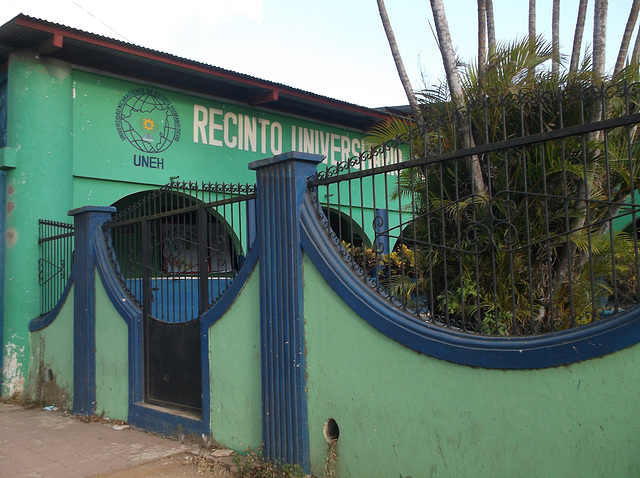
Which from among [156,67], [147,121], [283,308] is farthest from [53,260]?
[283,308]

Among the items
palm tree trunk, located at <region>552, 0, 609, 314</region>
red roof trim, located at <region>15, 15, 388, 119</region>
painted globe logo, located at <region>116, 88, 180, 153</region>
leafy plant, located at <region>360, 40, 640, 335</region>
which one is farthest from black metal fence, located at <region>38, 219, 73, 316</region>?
palm tree trunk, located at <region>552, 0, 609, 314</region>

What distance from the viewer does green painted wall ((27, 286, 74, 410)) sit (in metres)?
8.15

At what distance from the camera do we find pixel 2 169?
355 inches

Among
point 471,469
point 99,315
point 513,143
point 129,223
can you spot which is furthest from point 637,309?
point 99,315

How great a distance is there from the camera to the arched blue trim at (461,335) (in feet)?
9.73

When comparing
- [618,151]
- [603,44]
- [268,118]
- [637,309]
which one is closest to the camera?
[637,309]

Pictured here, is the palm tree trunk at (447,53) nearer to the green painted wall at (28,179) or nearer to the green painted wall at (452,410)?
the green painted wall at (452,410)

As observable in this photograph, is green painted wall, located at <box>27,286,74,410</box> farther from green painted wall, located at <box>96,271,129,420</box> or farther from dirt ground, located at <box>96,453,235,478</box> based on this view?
dirt ground, located at <box>96,453,235,478</box>

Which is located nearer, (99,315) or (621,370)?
(621,370)

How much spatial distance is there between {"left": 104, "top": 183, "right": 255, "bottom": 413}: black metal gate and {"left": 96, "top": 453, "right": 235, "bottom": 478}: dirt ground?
74 centimetres

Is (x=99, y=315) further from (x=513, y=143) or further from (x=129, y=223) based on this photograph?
(x=513, y=143)

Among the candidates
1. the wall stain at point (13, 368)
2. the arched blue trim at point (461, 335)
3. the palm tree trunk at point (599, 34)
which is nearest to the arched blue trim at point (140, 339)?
the arched blue trim at point (461, 335)

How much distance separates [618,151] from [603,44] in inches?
71.9

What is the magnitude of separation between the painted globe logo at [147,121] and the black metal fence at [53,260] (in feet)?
5.97
